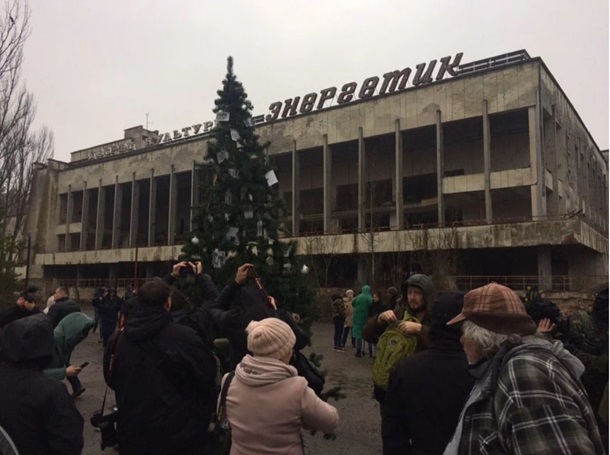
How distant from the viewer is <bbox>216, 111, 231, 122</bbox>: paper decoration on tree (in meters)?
5.67

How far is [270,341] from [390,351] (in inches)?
47.5

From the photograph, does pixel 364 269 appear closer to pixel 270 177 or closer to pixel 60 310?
pixel 60 310

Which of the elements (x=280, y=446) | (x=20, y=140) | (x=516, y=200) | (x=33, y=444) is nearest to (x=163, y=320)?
(x=33, y=444)

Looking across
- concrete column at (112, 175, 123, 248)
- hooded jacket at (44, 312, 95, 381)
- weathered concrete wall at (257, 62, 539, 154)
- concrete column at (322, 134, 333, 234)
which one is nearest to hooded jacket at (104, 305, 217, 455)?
hooded jacket at (44, 312, 95, 381)

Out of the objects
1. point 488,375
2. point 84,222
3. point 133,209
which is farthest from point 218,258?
point 84,222

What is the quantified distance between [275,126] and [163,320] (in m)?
34.8

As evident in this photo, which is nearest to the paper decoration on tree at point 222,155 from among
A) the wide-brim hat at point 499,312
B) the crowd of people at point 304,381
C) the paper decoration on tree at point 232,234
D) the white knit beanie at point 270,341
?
the paper decoration on tree at point 232,234

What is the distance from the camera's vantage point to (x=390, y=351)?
340 cm

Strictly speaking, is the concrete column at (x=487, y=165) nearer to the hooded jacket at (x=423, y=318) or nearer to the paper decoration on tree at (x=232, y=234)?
the paper decoration on tree at (x=232, y=234)

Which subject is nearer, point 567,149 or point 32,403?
point 32,403

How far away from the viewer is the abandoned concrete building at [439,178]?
27.3 m

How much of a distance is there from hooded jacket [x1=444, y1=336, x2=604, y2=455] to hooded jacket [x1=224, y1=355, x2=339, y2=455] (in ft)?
2.75

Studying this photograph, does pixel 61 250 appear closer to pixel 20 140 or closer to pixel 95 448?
pixel 20 140

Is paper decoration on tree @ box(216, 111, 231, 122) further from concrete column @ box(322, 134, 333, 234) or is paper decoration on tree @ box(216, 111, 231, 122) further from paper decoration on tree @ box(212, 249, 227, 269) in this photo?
concrete column @ box(322, 134, 333, 234)
